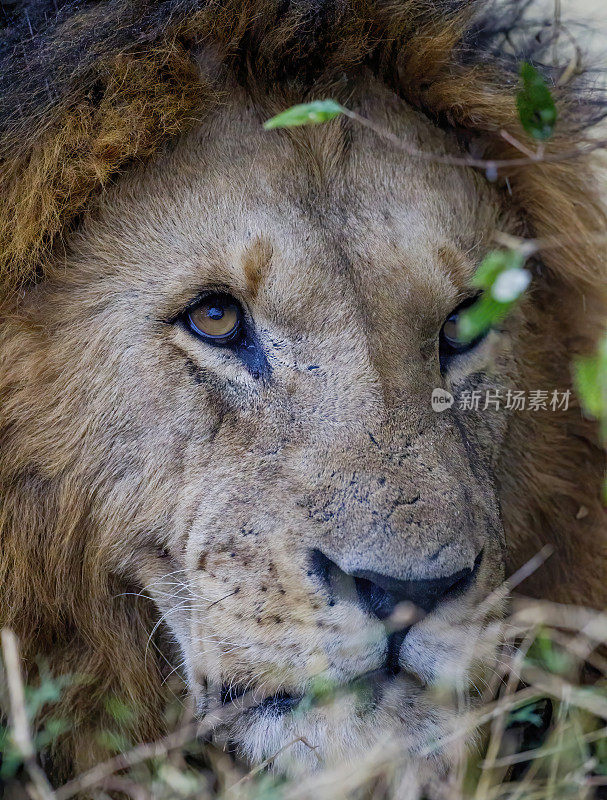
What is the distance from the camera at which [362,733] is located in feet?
7.62

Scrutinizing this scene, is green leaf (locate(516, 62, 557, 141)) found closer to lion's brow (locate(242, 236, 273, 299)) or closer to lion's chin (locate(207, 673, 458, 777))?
lion's brow (locate(242, 236, 273, 299))

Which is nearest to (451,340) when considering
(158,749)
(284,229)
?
(284,229)

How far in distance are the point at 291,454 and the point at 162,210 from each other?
743 millimetres

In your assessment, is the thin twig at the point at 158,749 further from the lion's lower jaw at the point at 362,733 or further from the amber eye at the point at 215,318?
the amber eye at the point at 215,318

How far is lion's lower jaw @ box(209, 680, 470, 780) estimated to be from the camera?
2.31 meters

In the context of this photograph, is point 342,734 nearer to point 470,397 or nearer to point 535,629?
point 535,629

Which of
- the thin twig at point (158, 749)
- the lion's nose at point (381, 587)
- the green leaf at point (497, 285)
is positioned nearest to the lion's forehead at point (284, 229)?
the green leaf at point (497, 285)

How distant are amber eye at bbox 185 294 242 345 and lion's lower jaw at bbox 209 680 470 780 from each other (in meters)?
0.93

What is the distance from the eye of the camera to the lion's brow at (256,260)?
265cm

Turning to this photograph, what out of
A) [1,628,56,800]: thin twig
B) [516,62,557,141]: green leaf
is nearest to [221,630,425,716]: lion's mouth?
[1,628,56,800]: thin twig

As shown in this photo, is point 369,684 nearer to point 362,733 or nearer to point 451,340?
point 362,733

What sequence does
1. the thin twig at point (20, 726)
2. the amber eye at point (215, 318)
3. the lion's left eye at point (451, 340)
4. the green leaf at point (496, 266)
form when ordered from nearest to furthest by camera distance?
the thin twig at point (20, 726) < the green leaf at point (496, 266) < the amber eye at point (215, 318) < the lion's left eye at point (451, 340)

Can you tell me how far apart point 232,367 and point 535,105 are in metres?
1.01

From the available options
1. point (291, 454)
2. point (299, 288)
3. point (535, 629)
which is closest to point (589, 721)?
point (535, 629)
